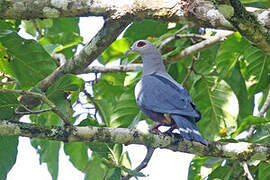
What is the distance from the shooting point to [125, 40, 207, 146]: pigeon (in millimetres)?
4082

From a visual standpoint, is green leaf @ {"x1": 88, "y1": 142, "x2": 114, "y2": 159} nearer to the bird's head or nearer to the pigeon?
the pigeon

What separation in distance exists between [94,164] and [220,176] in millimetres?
1522

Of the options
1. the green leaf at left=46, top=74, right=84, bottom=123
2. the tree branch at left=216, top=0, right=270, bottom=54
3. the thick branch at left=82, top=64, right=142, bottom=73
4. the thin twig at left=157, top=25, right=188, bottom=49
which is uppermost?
the tree branch at left=216, top=0, right=270, bottom=54

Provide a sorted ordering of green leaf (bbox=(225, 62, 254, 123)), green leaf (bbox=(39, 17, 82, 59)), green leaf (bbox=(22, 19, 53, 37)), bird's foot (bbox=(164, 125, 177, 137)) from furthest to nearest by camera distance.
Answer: green leaf (bbox=(22, 19, 53, 37)) → green leaf (bbox=(225, 62, 254, 123)) → green leaf (bbox=(39, 17, 82, 59)) → bird's foot (bbox=(164, 125, 177, 137))

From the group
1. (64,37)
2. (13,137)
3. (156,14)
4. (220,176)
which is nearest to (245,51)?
(220,176)

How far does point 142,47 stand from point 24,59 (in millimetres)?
1507

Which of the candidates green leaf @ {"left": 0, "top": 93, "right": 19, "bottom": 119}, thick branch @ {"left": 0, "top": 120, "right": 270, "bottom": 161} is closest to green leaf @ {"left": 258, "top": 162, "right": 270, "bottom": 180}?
thick branch @ {"left": 0, "top": 120, "right": 270, "bottom": 161}

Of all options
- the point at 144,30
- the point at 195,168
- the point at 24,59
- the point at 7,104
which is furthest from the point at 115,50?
the point at 7,104

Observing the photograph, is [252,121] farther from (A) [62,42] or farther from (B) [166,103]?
(A) [62,42]

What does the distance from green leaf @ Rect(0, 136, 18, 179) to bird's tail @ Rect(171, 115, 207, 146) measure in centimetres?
136

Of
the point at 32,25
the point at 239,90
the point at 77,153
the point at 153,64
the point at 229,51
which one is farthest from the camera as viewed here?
the point at 32,25

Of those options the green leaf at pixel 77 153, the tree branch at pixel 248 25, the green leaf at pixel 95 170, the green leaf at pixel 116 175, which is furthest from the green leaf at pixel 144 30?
the tree branch at pixel 248 25

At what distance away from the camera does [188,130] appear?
390 cm

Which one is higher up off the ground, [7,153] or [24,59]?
[24,59]
